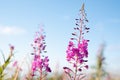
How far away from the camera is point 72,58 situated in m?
7.46

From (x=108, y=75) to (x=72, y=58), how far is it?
12.2m

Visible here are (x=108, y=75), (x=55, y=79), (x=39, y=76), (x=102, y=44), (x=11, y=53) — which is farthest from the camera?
(x=102, y=44)

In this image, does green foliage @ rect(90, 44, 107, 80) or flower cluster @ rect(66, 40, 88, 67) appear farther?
green foliage @ rect(90, 44, 107, 80)

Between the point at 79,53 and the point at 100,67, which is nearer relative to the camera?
the point at 79,53

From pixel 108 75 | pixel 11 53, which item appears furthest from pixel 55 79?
pixel 11 53

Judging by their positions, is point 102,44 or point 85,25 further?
point 102,44

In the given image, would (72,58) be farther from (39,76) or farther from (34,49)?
(34,49)

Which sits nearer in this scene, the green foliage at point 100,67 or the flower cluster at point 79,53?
the flower cluster at point 79,53

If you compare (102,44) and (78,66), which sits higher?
(102,44)

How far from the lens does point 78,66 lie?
7.18 metres

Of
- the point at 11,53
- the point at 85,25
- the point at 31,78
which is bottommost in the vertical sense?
the point at 31,78

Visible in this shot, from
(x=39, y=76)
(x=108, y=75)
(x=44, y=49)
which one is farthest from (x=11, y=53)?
(x=108, y=75)

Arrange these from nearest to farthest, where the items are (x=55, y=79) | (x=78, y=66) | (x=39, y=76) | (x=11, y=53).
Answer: (x=78, y=66) → (x=11, y=53) → (x=39, y=76) → (x=55, y=79)

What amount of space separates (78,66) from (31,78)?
1711 millimetres
